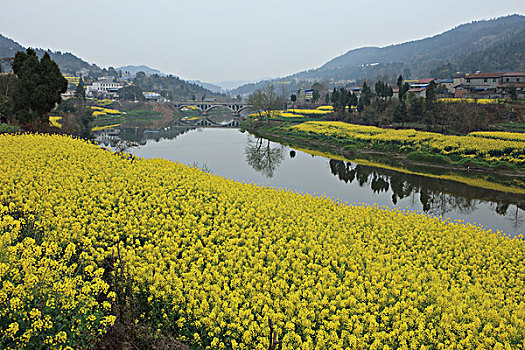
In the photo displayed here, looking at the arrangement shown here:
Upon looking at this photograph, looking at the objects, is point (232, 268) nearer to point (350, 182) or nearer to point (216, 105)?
point (350, 182)

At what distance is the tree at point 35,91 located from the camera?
22.6 m

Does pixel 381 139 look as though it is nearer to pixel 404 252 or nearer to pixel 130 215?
pixel 404 252

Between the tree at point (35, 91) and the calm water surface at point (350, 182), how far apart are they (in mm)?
9843

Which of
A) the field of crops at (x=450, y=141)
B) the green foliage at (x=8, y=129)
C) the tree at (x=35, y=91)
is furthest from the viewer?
the field of crops at (x=450, y=141)

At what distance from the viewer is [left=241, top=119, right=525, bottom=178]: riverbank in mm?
27844

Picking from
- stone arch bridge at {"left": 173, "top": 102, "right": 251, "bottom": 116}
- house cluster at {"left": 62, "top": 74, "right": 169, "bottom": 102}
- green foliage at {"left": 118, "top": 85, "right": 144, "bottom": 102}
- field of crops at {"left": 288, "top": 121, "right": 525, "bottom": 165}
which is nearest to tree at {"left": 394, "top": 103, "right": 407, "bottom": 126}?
field of crops at {"left": 288, "top": 121, "right": 525, "bottom": 165}

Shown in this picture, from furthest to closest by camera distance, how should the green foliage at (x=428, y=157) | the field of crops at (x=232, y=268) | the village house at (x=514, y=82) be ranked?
the village house at (x=514, y=82)
the green foliage at (x=428, y=157)
the field of crops at (x=232, y=268)

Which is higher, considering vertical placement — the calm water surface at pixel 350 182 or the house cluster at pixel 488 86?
the house cluster at pixel 488 86

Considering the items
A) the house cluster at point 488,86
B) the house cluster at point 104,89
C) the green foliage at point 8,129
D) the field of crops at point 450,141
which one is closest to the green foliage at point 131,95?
the house cluster at point 104,89

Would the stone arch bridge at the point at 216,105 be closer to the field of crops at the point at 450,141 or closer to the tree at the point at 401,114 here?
the field of crops at the point at 450,141

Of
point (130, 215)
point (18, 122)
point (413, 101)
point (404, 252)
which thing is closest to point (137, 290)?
point (130, 215)

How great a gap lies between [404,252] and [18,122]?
84.9 feet

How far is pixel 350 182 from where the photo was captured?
26094mm

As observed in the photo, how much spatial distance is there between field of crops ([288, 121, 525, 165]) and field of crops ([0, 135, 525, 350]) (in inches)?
848
